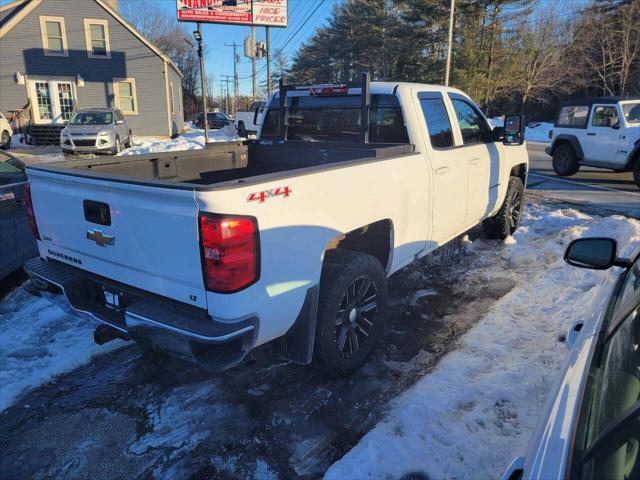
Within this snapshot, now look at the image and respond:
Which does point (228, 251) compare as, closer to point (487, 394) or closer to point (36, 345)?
point (487, 394)

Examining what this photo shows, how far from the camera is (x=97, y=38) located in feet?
83.1

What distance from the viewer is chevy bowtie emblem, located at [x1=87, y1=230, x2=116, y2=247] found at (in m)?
2.78

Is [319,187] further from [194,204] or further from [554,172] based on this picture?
[554,172]

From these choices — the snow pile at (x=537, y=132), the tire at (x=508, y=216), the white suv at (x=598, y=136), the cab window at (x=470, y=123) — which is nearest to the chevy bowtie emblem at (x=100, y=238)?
the cab window at (x=470, y=123)

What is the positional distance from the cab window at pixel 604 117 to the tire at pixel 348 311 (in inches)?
445

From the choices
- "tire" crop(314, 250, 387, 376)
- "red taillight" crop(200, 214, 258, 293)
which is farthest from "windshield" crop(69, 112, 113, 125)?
"red taillight" crop(200, 214, 258, 293)

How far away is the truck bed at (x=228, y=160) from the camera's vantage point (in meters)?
3.61

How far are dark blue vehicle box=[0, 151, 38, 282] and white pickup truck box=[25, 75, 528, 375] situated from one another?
65.9 inches

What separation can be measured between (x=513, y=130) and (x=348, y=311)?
3371 millimetres

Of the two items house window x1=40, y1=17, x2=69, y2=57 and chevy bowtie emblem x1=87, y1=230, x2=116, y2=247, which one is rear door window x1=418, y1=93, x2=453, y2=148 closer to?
chevy bowtie emblem x1=87, y1=230, x2=116, y2=247

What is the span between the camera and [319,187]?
2.84 m

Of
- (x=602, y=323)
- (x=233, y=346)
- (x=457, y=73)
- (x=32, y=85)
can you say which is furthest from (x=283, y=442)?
(x=457, y=73)

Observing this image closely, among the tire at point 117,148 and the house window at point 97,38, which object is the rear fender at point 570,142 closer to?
the tire at point 117,148

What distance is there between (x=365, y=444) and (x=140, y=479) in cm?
122
